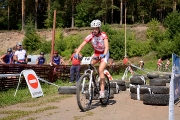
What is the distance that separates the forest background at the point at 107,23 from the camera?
50.7 metres

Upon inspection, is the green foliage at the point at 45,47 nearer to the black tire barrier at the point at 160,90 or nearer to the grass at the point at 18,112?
the black tire barrier at the point at 160,90

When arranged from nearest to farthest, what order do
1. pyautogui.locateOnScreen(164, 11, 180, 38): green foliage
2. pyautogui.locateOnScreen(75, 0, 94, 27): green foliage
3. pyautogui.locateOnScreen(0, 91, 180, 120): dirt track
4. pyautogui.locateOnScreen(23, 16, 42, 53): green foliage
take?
pyautogui.locateOnScreen(0, 91, 180, 120): dirt track, pyautogui.locateOnScreen(164, 11, 180, 38): green foliage, pyautogui.locateOnScreen(23, 16, 42, 53): green foliage, pyautogui.locateOnScreen(75, 0, 94, 27): green foliage

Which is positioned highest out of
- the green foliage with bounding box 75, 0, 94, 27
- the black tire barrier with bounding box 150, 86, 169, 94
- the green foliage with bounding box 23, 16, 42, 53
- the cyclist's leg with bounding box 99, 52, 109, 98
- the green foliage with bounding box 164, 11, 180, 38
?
the green foliage with bounding box 75, 0, 94, 27

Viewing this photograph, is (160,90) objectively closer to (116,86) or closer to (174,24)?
(116,86)

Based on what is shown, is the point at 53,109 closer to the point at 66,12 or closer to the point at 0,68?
the point at 0,68

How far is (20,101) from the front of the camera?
28.1 ft

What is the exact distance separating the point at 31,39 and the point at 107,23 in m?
15.5

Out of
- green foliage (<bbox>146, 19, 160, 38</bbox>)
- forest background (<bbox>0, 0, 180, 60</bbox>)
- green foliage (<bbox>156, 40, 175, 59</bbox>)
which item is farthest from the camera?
green foliage (<bbox>146, 19, 160, 38</bbox>)

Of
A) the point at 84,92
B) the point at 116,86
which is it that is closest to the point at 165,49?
the point at 116,86

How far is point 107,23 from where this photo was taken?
56.1 m

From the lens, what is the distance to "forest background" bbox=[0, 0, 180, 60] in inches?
1996

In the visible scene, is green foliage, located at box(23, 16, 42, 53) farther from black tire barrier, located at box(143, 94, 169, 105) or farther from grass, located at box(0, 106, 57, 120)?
black tire barrier, located at box(143, 94, 169, 105)

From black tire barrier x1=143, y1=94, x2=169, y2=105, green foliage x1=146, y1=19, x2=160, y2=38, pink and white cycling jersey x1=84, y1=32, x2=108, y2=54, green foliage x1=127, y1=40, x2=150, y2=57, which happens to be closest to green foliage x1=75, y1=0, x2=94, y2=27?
green foliage x1=146, y1=19, x2=160, y2=38

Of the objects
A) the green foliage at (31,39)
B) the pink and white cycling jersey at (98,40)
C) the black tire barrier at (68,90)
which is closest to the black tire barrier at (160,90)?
the pink and white cycling jersey at (98,40)
